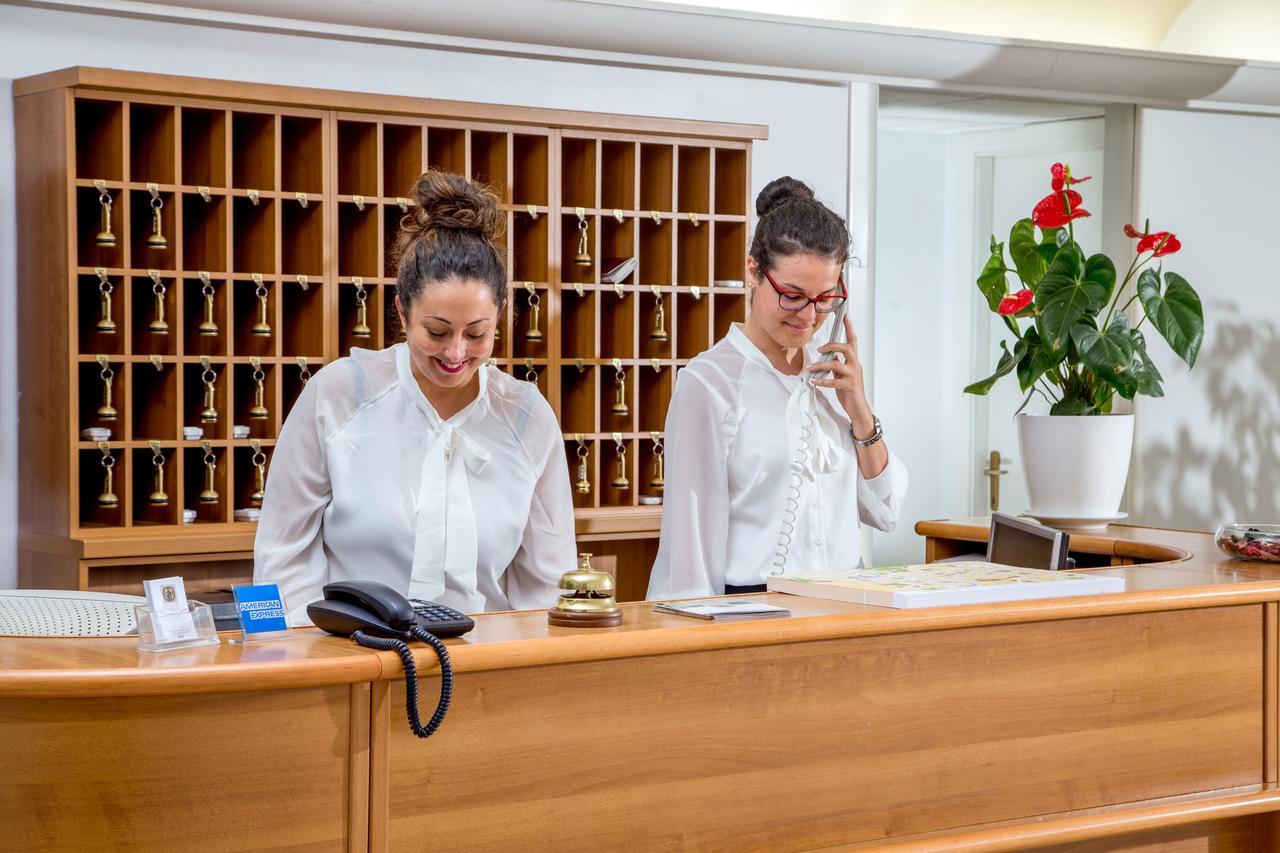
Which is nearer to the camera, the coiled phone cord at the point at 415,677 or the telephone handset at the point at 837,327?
the coiled phone cord at the point at 415,677

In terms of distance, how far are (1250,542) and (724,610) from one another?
1366mm

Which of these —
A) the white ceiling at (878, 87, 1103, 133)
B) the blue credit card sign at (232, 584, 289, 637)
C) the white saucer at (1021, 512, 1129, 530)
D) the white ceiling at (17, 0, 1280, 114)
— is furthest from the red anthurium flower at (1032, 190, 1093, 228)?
the blue credit card sign at (232, 584, 289, 637)

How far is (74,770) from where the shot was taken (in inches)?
70.5

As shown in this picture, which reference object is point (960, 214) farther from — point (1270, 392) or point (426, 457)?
point (426, 457)

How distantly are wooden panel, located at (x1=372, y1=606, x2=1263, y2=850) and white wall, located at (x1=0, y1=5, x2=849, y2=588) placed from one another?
8.95 feet

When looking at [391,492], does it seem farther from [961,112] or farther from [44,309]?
[961,112]

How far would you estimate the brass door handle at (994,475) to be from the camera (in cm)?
646

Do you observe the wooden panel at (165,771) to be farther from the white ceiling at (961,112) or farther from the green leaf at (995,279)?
the white ceiling at (961,112)

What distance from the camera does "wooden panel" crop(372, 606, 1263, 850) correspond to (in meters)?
1.97

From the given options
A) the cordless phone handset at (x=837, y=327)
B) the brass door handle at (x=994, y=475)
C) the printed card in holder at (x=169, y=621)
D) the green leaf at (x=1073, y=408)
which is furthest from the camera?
the brass door handle at (x=994, y=475)

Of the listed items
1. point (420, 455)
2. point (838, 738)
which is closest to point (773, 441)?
point (420, 455)

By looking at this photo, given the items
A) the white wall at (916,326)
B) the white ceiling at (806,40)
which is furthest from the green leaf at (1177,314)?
the white wall at (916,326)

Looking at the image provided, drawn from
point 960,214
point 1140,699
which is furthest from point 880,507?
point 960,214

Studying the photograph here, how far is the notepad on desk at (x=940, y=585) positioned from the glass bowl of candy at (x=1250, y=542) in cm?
55
